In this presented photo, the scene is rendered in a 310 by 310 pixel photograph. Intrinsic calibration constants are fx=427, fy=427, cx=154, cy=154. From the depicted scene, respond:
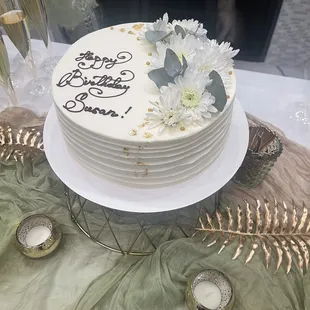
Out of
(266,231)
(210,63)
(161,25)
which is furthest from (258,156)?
(161,25)

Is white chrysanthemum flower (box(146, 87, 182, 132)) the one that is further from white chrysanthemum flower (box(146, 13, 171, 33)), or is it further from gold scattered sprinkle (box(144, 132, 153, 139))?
white chrysanthemum flower (box(146, 13, 171, 33))

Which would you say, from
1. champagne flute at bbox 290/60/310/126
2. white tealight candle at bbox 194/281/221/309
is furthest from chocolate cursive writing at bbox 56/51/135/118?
champagne flute at bbox 290/60/310/126

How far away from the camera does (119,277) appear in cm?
98

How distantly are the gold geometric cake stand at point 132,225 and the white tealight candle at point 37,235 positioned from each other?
9 cm

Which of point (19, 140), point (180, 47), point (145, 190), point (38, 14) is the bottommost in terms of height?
point (19, 140)

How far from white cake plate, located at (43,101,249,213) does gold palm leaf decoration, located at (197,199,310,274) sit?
14 cm

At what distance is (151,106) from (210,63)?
152 mm

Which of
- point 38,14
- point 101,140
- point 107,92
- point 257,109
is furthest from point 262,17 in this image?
point 101,140

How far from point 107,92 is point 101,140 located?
13 cm

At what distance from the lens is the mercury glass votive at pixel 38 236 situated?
3.20 feet

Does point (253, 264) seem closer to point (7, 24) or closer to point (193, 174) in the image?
point (193, 174)

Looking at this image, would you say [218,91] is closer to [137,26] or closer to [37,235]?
[137,26]

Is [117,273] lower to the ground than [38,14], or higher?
lower

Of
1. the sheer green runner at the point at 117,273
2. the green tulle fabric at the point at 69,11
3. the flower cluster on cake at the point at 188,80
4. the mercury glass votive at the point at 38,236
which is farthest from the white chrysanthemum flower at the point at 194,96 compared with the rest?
the green tulle fabric at the point at 69,11
